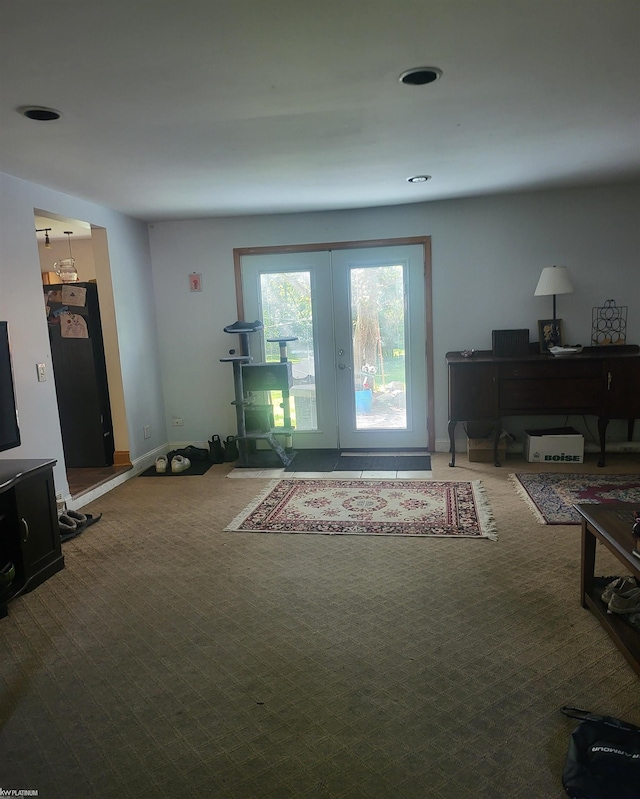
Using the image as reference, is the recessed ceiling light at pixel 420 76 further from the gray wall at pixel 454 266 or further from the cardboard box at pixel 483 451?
the cardboard box at pixel 483 451

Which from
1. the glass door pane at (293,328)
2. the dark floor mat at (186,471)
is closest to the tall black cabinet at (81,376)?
the dark floor mat at (186,471)

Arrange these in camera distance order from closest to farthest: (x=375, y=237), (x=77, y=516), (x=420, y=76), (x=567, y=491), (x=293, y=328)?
1. (x=420, y=76)
2. (x=77, y=516)
3. (x=567, y=491)
4. (x=375, y=237)
5. (x=293, y=328)

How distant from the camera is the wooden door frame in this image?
498 centimetres

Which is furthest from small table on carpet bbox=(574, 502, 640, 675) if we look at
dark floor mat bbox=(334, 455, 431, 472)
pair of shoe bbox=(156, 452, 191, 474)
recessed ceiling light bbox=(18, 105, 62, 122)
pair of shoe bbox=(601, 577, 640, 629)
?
pair of shoe bbox=(156, 452, 191, 474)

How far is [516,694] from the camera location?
191cm

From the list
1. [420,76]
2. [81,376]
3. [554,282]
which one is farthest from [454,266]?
[81,376]

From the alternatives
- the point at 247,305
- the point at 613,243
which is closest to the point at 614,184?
the point at 613,243

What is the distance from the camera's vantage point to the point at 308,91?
7.54 ft

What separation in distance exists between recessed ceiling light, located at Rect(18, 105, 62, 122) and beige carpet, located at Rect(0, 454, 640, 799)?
2.35m

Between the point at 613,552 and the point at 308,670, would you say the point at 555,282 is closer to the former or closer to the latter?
the point at 613,552

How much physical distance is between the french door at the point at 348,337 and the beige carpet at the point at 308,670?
2121 mm

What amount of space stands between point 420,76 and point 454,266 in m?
2.90

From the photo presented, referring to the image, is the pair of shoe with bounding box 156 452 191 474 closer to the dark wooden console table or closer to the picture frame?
the dark wooden console table

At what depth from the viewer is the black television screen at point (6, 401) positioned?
2990 mm
